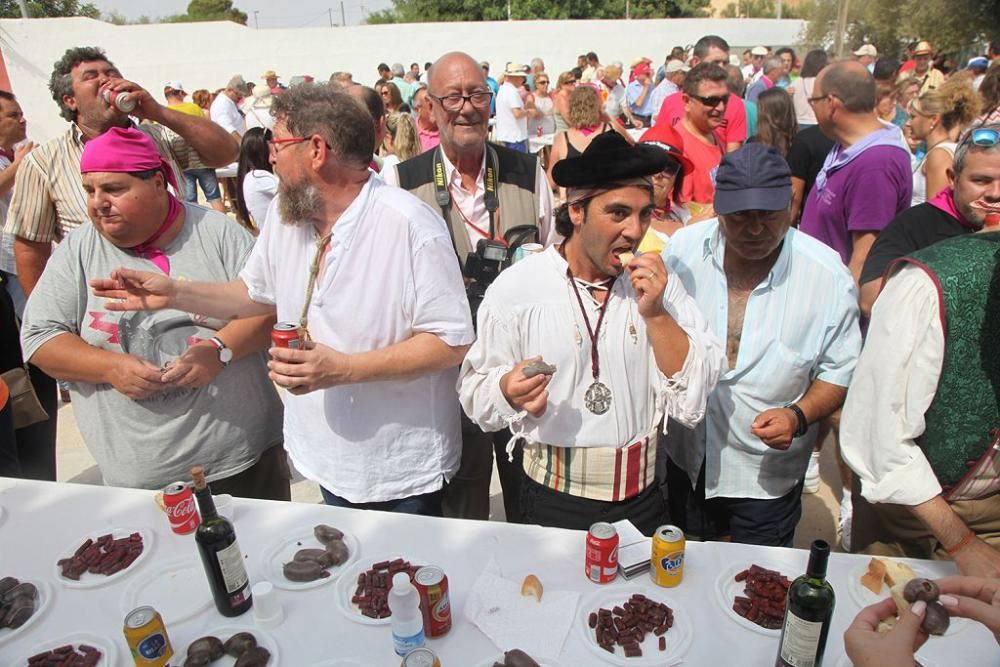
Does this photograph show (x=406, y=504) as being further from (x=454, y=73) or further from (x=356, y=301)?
(x=454, y=73)

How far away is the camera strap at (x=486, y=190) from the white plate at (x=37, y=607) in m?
2.17

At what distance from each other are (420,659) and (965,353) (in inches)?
68.2

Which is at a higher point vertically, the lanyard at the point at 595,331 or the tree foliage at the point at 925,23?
the tree foliage at the point at 925,23

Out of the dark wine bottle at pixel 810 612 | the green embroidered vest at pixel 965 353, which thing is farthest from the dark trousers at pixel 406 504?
the green embroidered vest at pixel 965 353

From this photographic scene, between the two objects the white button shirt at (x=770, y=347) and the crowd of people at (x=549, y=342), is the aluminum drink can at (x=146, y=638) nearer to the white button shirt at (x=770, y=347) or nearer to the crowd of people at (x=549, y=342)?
the crowd of people at (x=549, y=342)

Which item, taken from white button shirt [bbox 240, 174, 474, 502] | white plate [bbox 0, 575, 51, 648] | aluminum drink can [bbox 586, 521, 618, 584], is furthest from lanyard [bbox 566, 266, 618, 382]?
white plate [bbox 0, 575, 51, 648]

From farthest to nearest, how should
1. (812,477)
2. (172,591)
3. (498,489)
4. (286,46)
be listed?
(286,46) < (498,489) < (812,477) < (172,591)

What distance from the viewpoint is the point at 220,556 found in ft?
5.80

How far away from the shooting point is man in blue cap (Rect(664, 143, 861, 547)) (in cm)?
231

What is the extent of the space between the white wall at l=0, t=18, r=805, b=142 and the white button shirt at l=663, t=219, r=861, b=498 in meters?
22.6

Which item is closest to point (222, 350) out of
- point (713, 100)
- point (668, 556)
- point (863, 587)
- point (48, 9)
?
point (668, 556)

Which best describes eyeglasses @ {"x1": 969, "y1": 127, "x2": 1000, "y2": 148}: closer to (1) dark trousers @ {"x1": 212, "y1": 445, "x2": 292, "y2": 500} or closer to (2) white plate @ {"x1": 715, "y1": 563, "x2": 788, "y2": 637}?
(2) white plate @ {"x1": 715, "y1": 563, "x2": 788, "y2": 637}

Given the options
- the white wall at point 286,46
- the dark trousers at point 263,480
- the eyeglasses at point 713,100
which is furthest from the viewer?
the white wall at point 286,46

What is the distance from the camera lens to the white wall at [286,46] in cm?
1883
